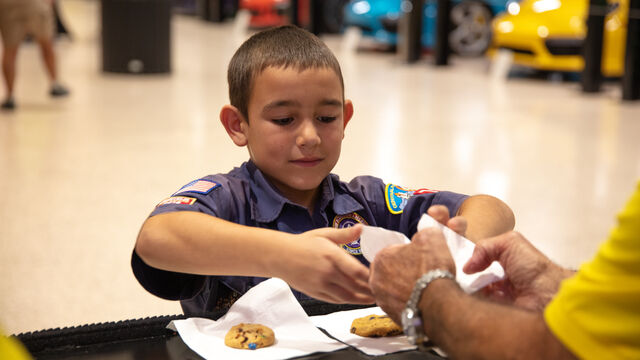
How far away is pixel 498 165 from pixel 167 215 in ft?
11.4

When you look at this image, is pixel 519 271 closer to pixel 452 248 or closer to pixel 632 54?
pixel 452 248

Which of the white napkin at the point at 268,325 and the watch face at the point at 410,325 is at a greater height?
the watch face at the point at 410,325

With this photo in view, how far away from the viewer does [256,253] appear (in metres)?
1.17

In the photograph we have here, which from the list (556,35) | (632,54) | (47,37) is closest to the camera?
(47,37)

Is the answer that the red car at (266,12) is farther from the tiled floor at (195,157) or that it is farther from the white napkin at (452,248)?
the white napkin at (452,248)

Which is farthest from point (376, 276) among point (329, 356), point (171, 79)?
point (171, 79)

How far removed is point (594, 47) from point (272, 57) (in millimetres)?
6004

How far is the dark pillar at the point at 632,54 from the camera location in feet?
21.4

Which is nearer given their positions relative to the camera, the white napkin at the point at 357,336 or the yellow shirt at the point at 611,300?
the yellow shirt at the point at 611,300

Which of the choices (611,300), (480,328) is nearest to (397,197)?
(480,328)

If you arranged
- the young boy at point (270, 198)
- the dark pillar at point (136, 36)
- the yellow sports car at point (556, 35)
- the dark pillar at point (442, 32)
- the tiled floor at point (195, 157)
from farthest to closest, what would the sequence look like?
the dark pillar at point (442, 32), the dark pillar at point (136, 36), the yellow sports car at point (556, 35), the tiled floor at point (195, 157), the young boy at point (270, 198)

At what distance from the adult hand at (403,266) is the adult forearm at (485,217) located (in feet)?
1.04

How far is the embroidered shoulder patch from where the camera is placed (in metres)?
1.59

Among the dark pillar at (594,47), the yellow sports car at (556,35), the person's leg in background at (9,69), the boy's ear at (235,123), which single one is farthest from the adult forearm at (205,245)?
the yellow sports car at (556,35)
